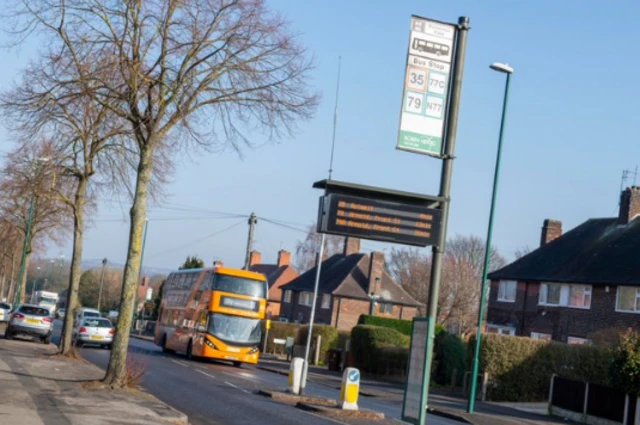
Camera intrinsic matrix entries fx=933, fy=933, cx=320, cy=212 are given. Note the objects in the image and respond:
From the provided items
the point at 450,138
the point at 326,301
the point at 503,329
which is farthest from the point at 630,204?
the point at 450,138

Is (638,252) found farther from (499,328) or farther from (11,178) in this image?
(11,178)

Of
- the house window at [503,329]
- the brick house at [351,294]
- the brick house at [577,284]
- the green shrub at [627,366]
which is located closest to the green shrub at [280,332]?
the brick house at [351,294]

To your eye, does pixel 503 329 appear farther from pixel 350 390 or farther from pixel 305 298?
pixel 350 390

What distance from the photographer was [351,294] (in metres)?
70.8

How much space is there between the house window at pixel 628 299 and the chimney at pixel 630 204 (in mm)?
6488

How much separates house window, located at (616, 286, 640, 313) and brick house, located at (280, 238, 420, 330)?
26655mm

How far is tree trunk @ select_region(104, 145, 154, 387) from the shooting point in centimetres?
2025

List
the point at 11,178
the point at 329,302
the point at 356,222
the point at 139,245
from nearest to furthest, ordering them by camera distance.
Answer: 1. the point at 356,222
2. the point at 139,245
3. the point at 11,178
4. the point at 329,302

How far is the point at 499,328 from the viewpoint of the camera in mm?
51469

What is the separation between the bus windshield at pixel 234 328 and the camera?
39.6 m

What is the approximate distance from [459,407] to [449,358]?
1216 cm

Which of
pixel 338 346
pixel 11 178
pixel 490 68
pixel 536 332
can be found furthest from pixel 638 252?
A: pixel 11 178

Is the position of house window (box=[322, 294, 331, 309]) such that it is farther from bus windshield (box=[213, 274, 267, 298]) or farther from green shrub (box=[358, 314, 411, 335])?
bus windshield (box=[213, 274, 267, 298])

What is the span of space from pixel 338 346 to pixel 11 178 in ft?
69.5
